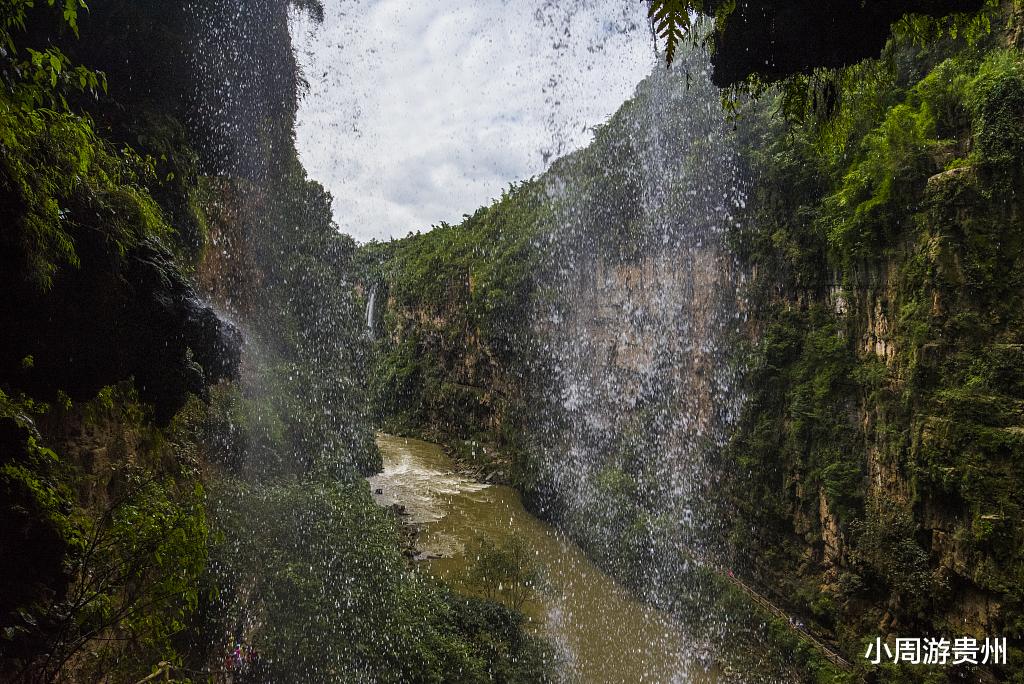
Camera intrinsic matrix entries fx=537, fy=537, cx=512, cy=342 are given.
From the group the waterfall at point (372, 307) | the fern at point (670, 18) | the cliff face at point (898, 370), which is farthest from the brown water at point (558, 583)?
the waterfall at point (372, 307)

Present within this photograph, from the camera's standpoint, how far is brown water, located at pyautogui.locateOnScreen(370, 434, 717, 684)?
945cm

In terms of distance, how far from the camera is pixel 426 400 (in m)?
28.1

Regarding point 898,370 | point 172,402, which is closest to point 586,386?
point 898,370

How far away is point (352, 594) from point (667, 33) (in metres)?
7.69

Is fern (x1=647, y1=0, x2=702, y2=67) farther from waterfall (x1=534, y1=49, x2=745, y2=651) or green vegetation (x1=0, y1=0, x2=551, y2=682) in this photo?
waterfall (x1=534, y1=49, x2=745, y2=651)

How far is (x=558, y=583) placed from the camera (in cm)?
1252

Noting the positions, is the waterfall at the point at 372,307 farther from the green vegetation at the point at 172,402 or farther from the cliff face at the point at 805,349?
the green vegetation at the point at 172,402

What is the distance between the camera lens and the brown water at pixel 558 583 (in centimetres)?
945

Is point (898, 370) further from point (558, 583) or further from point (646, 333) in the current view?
point (646, 333)

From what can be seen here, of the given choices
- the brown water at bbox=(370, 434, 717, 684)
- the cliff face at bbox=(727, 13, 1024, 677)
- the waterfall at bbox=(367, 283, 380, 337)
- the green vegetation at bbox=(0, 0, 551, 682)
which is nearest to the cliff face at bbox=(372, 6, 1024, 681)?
the cliff face at bbox=(727, 13, 1024, 677)

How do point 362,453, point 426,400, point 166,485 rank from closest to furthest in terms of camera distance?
point 166,485, point 362,453, point 426,400

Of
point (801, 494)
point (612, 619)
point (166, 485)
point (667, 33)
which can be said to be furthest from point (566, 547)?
point (667, 33)

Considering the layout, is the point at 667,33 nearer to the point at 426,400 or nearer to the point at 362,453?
the point at 362,453

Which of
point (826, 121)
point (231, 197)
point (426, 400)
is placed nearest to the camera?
point (826, 121)
